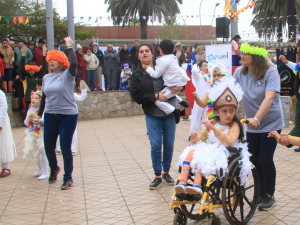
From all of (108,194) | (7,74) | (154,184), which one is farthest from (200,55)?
(108,194)

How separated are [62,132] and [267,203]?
115 inches

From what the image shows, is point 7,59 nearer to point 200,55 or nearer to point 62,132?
point 200,55

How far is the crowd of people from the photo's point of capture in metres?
3.73

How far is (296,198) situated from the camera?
4621 mm

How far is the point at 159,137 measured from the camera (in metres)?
5.30

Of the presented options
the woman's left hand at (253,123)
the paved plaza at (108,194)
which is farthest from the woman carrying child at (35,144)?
the woman's left hand at (253,123)

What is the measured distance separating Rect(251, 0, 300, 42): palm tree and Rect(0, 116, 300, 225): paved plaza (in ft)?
63.8

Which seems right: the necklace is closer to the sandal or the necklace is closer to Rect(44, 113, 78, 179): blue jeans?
Rect(44, 113, 78, 179): blue jeans

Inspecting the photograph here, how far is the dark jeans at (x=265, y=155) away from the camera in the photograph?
166 inches

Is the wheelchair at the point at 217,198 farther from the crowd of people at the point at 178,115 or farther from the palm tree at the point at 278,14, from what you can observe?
the palm tree at the point at 278,14

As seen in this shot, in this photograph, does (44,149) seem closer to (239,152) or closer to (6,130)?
(6,130)

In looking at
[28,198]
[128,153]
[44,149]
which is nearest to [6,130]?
[44,149]

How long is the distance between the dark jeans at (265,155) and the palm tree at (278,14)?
2191cm

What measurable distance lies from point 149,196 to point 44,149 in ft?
6.44
